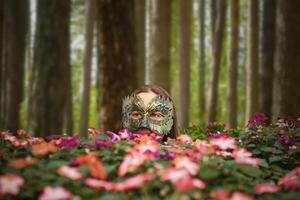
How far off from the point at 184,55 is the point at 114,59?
7124mm

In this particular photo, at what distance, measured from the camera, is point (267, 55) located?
390 inches

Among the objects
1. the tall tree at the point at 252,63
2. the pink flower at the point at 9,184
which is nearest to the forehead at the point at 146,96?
the pink flower at the point at 9,184

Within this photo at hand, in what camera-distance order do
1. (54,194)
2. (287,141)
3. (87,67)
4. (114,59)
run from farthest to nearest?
(87,67) → (114,59) → (287,141) → (54,194)

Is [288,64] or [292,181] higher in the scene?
[288,64]

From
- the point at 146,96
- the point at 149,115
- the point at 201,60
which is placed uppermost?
the point at 201,60

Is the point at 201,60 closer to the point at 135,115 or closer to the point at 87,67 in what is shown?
the point at 87,67

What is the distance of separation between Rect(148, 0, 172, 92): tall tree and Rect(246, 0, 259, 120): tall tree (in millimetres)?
3332

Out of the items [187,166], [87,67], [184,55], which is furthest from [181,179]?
[87,67]

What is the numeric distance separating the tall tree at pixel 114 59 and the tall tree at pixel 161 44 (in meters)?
3.68

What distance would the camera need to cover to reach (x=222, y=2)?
13484 mm

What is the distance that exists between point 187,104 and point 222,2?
3331 millimetres

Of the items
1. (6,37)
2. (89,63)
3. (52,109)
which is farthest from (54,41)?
(89,63)

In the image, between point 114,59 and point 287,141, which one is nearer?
point 287,141

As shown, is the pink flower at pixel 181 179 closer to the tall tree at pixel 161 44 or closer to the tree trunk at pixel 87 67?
the tall tree at pixel 161 44
